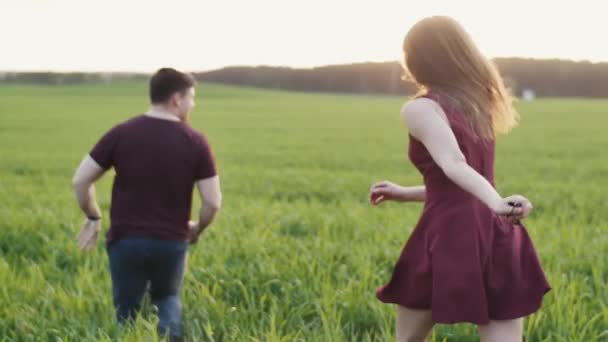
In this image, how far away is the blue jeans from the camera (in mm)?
4090

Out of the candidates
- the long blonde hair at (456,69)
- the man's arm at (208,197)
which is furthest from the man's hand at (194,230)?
the long blonde hair at (456,69)

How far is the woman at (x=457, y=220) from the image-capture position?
9.32 ft

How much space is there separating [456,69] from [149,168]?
69.8 inches

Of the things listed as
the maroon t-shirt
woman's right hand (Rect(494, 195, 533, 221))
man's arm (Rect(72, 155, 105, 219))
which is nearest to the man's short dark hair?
the maroon t-shirt

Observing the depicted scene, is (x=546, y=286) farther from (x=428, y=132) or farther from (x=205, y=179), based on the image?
(x=205, y=179)

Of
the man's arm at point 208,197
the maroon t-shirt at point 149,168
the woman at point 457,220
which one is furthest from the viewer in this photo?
the man's arm at point 208,197

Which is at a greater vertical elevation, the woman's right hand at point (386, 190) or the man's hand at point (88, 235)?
the woman's right hand at point (386, 190)

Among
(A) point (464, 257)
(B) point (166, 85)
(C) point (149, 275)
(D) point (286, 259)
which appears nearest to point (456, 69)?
(A) point (464, 257)

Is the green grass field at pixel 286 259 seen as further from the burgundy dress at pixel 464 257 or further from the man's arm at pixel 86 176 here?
the burgundy dress at pixel 464 257

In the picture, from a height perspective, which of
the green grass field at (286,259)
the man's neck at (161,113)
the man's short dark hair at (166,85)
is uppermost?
the man's short dark hair at (166,85)

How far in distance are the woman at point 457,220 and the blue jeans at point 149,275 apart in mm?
1461

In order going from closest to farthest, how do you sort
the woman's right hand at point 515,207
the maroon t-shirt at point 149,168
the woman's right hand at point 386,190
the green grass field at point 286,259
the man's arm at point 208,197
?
the woman's right hand at point 515,207 < the woman's right hand at point 386,190 < the maroon t-shirt at point 149,168 < the man's arm at point 208,197 < the green grass field at point 286,259

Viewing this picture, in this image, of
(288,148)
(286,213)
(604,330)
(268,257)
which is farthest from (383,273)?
(288,148)

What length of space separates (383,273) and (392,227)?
1941 millimetres
